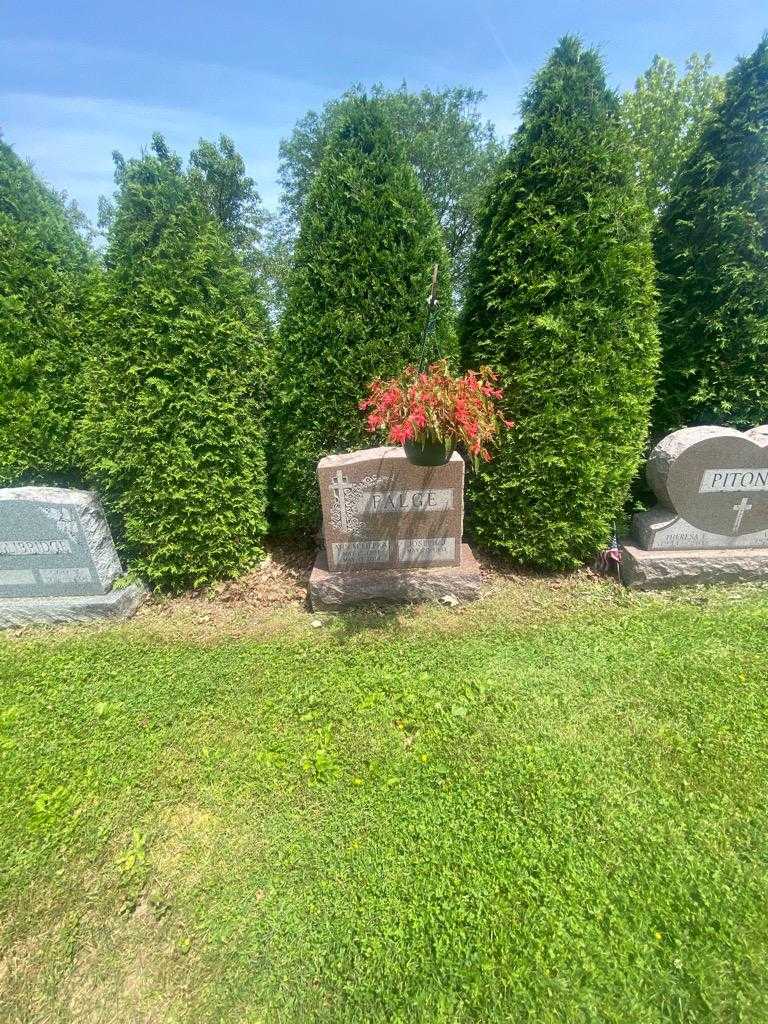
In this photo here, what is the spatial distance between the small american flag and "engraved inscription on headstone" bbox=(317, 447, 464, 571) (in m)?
1.40

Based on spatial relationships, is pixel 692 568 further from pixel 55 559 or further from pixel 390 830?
pixel 55 559

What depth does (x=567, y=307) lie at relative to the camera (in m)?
3.52

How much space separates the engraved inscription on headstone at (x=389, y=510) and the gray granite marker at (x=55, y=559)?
1858mm

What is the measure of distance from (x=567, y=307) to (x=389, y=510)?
2.13 m

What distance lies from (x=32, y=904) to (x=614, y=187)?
18.1ft

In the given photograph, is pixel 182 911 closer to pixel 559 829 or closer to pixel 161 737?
pixel 161 737

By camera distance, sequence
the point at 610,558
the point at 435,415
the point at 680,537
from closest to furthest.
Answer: the point at 435,415 → the point at 680,537 → the point at 610,558

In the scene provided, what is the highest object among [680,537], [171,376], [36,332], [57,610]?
[36,332]

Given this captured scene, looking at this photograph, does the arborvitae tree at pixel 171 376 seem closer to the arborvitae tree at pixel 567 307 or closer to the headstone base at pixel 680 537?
the arborvitae tree at pixel 567 307

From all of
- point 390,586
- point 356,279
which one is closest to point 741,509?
point 390,586

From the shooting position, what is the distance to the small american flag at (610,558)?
4000mm

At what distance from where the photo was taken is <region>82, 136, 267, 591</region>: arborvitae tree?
3471 mm

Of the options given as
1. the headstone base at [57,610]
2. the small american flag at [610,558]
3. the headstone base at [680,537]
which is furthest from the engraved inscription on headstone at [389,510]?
the headstone base at [57,610]

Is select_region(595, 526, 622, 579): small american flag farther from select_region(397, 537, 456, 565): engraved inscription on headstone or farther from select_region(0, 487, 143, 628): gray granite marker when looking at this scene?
select_region(0, 487, 143, 628): gray granite marker
